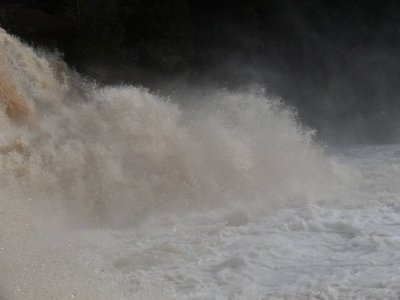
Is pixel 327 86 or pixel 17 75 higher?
A: pixel 327 86

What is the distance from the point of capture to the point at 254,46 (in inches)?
591

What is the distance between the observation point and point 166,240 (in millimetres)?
5715

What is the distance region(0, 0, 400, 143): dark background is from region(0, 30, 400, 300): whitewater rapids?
3.12 m

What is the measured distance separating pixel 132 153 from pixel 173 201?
0.87m

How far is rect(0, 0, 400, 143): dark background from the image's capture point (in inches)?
518

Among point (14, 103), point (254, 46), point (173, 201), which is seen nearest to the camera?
point (173, 201)

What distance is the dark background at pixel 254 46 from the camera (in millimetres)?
13148

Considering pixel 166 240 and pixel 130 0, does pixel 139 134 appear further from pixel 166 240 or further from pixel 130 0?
pixel 130 0

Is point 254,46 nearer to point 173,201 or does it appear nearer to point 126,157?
point 126,157

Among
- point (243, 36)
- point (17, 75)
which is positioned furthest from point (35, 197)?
point (243, 36)

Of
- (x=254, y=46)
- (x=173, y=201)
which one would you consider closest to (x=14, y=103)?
(x=173, y=201)

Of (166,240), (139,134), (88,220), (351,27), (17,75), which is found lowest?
(166,240)

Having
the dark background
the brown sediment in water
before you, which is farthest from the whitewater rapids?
the dark background

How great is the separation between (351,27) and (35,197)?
12177 millimetres
